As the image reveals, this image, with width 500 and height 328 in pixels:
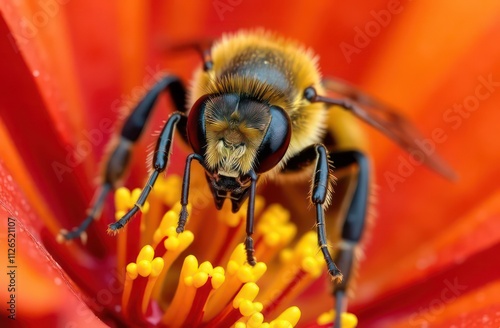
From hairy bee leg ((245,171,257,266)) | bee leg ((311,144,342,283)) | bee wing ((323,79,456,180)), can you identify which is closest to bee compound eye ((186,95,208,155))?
hairy bee leg ((245,171,257,266))

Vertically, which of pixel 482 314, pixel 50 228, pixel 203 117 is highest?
pixel 203 117

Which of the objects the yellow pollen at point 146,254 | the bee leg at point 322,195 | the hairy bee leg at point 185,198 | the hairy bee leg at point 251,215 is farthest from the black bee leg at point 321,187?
the yellow pollen at point 146,254

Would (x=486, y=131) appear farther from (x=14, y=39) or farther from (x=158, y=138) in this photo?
(x=14, y=39)

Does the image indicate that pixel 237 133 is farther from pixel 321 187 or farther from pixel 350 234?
pixel 350 234

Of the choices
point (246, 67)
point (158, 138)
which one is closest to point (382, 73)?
point (246, 67)

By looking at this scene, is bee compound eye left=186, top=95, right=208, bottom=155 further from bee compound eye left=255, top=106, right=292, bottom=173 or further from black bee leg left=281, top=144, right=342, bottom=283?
black bee leg left=281, top=144, right=342, bottom=283

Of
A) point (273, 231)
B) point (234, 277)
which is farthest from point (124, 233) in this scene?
point (273, 231)
